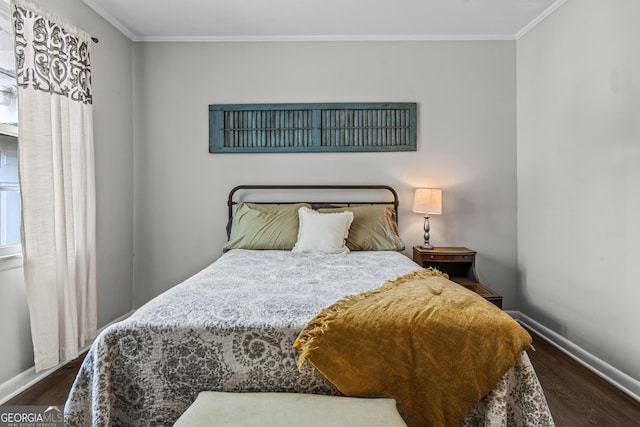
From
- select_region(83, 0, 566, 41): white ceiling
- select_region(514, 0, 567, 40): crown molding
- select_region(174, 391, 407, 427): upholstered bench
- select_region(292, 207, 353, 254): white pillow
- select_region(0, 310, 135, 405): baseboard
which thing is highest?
select_region(83, 0, 566, 41): white ceiling

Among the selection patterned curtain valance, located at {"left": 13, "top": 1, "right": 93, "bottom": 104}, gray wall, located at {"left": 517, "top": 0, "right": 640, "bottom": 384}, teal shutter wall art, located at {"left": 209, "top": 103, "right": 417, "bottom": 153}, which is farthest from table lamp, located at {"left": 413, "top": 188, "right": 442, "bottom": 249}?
patterned curtain valance, located at {"left": 13, "top": 1, "right": 93, "bottom": 104}

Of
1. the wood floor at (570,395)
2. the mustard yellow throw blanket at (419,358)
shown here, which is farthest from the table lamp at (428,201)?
the mustard yellow throw blanket at (419,358)

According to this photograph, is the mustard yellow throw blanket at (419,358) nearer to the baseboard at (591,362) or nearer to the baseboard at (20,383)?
the baseboard at (591,362)

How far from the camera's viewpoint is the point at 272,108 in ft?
11.1

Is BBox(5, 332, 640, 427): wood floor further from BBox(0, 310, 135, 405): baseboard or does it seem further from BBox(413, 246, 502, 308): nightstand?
BBox(413, 246, 502, 308): nightstand

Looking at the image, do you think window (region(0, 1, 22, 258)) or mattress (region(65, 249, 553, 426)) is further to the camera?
window (region(0, 1, 22, 258))

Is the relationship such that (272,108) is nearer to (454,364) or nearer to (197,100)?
(197,100)

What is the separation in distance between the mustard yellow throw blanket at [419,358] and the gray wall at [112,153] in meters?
2.45

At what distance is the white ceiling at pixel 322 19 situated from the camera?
9.12ft

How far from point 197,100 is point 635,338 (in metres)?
3.75

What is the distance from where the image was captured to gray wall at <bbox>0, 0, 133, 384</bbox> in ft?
9.28

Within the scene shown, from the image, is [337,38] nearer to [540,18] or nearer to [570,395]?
[540,18]

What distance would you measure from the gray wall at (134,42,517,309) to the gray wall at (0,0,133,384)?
113 mm

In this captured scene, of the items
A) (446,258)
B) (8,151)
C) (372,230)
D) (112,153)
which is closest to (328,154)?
(372,230)
